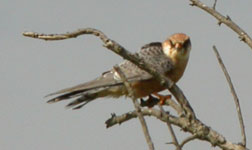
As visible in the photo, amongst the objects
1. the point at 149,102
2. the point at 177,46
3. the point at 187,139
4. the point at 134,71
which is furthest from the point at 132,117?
the point at 177,46

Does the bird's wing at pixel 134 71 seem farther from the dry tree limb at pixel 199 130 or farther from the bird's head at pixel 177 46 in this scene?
the dry tree limb at pixel 199 130

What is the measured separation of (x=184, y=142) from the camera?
15.3 feet

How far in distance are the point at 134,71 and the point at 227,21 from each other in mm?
3157

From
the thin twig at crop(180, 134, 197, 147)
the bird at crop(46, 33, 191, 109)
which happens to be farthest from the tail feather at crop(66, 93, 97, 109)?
the thin twig at crop(180, 134, 197, 147)

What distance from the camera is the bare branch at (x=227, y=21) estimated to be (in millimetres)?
5270

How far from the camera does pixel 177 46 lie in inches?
359

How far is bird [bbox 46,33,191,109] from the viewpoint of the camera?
7.70 m

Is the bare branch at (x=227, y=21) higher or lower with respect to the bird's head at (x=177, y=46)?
lower

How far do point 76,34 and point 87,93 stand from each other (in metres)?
3.10

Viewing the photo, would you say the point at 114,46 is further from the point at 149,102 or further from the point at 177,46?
the point at 177,46

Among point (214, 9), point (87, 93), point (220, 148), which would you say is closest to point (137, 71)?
point (87, 93)

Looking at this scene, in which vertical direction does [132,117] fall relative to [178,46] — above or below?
below

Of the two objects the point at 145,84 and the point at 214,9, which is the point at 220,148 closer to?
the point at 214,9

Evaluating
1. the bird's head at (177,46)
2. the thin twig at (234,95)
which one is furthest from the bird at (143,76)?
the thin twig at (234,95)
